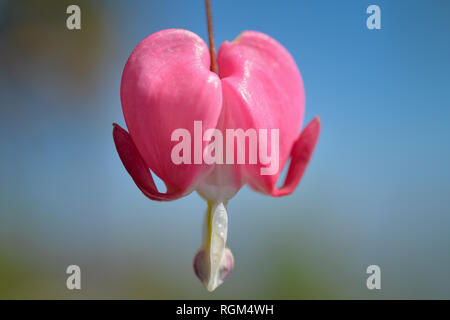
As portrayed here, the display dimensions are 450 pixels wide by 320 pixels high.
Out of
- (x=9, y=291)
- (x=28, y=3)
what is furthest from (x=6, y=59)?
(x=9, y=291)

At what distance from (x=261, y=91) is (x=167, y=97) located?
14cm

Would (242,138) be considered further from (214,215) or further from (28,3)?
(28,3)

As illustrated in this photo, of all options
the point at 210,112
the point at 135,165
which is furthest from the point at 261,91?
the point at 135,165

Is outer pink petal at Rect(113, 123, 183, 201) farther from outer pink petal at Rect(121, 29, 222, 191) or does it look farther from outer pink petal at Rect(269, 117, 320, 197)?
outer pink petal at Rect(269, 117, 320, 197)

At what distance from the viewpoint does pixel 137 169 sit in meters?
0.60

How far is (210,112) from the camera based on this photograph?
0.54m

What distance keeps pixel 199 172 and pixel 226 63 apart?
0.17 meters

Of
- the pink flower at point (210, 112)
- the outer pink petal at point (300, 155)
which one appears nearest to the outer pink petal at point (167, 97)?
the pink flower at point (210, 112)

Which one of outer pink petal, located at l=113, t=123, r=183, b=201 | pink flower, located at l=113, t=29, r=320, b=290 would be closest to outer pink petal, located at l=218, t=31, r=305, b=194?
pink flower, located at l=113, t=29, r=320, b=290

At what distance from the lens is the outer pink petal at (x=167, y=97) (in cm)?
54

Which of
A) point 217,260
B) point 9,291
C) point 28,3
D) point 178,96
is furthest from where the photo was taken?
point 9,291

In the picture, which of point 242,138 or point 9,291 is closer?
point 242,138

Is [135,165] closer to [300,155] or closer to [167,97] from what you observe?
[167,97]

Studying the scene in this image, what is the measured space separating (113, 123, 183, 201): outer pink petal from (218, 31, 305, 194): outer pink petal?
13cm
